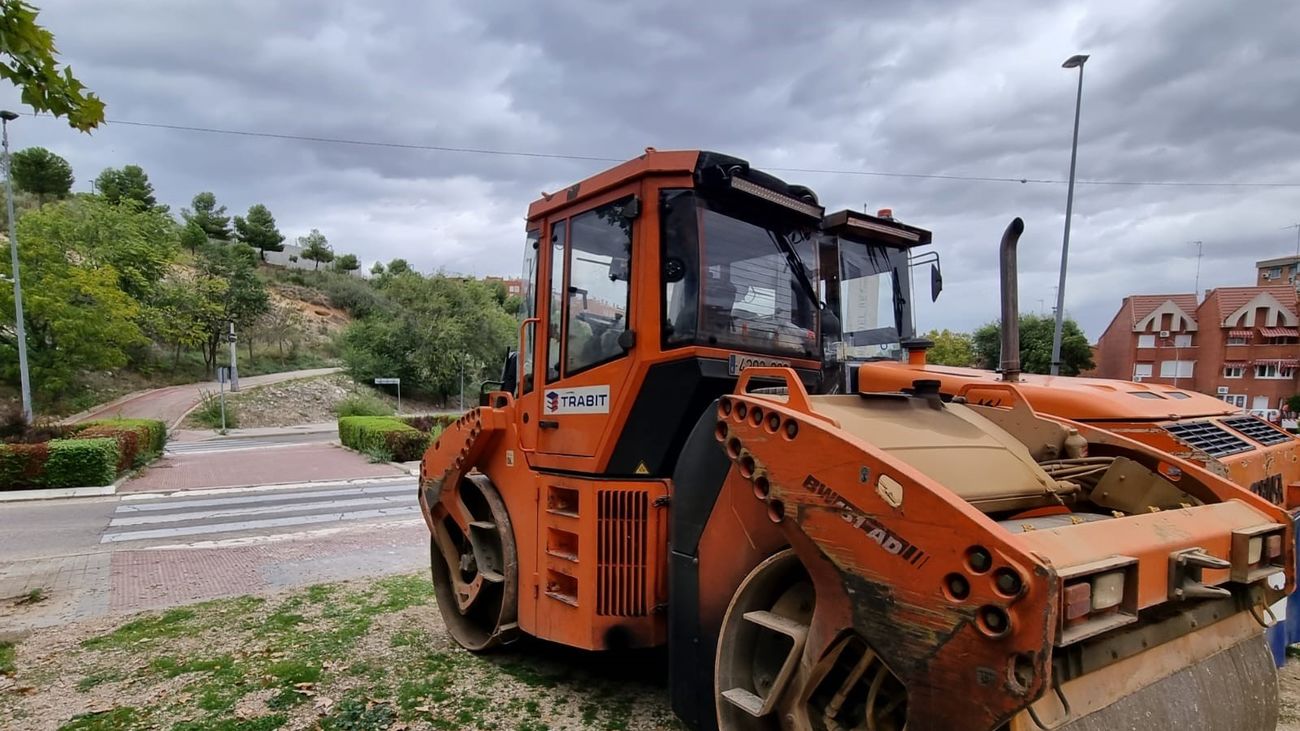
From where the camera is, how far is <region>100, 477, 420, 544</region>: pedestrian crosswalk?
407 inches

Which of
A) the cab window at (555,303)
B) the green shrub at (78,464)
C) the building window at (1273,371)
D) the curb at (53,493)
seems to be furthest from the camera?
the building window at (1273,371)

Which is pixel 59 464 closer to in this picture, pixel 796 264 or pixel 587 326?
pixel 587 326

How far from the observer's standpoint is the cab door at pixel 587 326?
377 cm

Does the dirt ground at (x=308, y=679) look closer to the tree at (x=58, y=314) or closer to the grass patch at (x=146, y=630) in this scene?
the grass patch at (x=146, y=630)

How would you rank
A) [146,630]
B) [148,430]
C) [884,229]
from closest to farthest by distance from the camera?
[146,630] → [884,229] → [148,430]

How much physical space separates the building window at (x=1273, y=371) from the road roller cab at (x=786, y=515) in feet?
168

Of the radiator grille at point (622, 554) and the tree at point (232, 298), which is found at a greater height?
the tree at point (232, 298)

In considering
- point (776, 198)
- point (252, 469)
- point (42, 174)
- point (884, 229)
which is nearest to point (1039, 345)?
point (884, 229)

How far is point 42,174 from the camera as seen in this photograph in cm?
5069

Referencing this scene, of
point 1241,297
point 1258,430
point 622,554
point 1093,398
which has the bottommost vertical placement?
point 622,554

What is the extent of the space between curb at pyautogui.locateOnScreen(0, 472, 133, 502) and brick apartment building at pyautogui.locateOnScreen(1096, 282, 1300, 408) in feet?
149

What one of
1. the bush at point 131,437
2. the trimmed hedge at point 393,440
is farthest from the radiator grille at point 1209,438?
the bush at point 131,437

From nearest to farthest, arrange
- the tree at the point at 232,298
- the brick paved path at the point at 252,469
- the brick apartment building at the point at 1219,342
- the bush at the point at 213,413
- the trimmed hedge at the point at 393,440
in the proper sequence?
the brick paved path at the point at 252,469 < the trimmed hedge at the point at 393,440 < the bush at the point at 213,413 < the tree at the point at 232,298 < the brick apartment building at the point at 1219,342

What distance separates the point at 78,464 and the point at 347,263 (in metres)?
68.3
